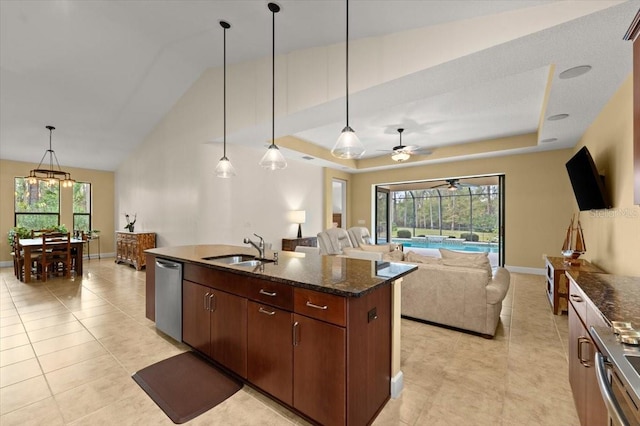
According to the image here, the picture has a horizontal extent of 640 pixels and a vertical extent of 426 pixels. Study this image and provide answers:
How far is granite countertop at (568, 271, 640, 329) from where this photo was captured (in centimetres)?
120

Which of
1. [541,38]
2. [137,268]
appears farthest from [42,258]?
[541,38]

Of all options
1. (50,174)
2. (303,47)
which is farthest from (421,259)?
(50,174)

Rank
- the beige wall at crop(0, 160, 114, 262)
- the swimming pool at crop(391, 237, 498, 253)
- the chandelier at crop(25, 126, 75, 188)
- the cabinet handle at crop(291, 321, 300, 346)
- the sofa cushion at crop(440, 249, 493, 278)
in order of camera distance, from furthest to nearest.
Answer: the swimming pool at crop(391, 237, 498, 253) < the beige wall at crop(0, 160, 114, 262) < the chandelier at crop(25, 126, 75, 188) < the sofa cushion at crop(440, 249, 493, 278) < the cabinet handle at crop(291, 321, 300, 346)

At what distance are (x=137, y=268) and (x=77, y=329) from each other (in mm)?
3458

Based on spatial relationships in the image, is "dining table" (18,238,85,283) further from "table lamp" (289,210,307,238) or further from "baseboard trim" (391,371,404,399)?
"baseboard trim" (391,371,404,399)

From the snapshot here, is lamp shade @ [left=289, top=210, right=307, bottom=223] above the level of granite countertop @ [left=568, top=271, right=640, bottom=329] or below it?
above

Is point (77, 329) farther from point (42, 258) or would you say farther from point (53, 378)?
point (42, 258)

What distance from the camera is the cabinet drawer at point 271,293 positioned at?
1792mm

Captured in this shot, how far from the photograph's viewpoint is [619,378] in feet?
2.85

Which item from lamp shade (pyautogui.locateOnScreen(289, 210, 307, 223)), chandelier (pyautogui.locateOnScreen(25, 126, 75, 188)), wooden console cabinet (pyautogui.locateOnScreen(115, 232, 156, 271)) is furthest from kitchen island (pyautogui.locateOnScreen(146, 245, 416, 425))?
chandelier (pyautogui.locateOnScreen(25, 126, 75, 188))

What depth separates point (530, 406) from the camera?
194 cm

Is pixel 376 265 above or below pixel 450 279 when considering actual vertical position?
above

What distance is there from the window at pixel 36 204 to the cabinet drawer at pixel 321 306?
850cm

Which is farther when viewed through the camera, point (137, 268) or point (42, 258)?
point (137, 268)
